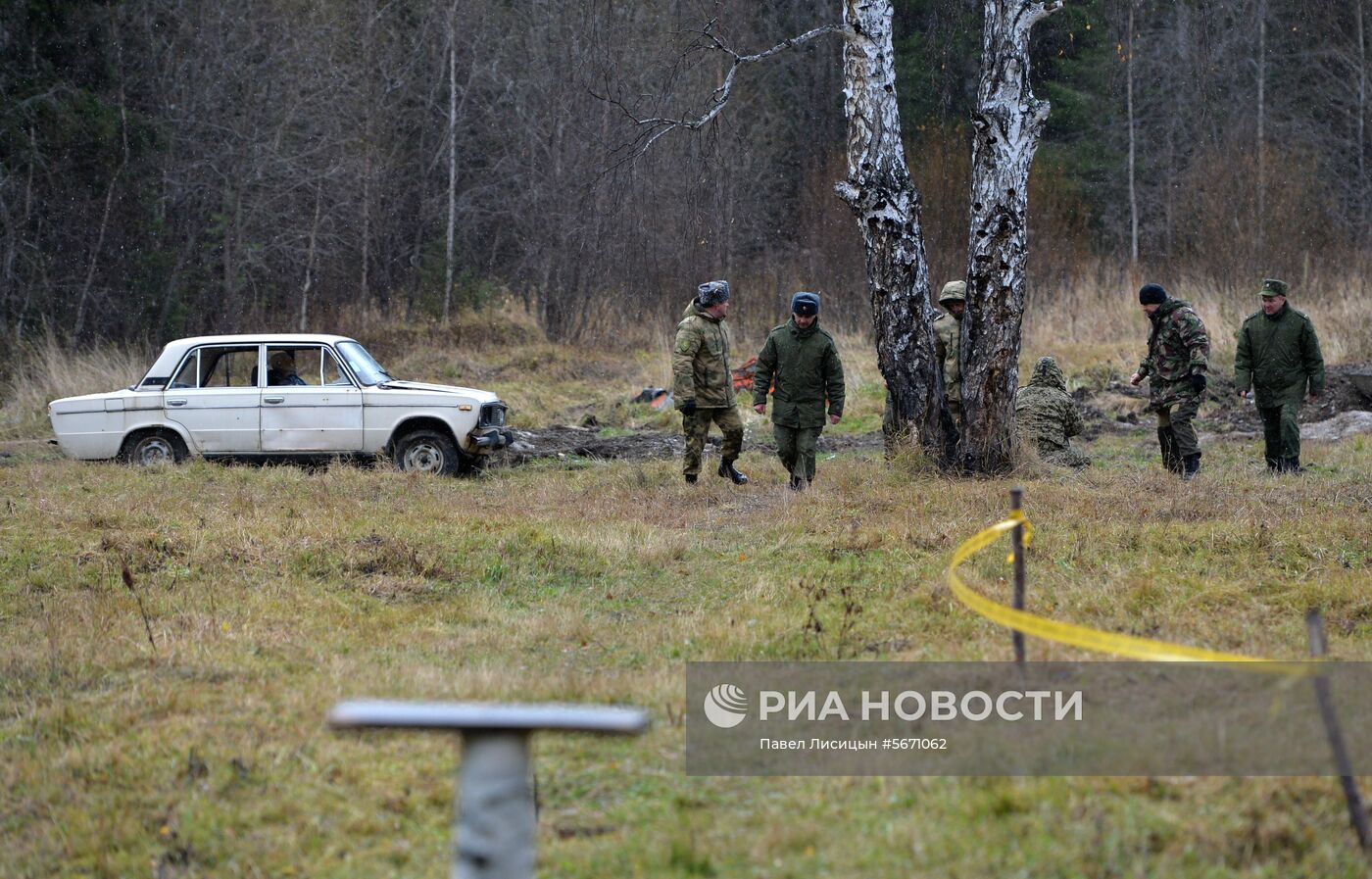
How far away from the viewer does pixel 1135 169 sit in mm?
34406

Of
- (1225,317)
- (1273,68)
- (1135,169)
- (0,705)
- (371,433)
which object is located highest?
(1273,68)

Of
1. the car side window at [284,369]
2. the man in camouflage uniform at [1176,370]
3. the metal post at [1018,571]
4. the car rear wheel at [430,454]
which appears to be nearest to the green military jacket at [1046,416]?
the man in camouflage uniform at [1176,370]

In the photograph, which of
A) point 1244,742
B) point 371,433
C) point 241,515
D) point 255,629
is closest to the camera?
point 1244,742

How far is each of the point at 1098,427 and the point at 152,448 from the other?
36.4 ft

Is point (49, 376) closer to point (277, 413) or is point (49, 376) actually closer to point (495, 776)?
point (277, 413)

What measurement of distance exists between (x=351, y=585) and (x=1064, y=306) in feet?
56.8

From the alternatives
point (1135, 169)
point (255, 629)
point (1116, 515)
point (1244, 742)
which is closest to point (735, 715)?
point (1244, 742)

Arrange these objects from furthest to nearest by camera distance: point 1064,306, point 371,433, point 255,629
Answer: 1. point 1064,306
2. point 371,433
3. point 255,629

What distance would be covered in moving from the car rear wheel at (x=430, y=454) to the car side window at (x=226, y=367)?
189cm

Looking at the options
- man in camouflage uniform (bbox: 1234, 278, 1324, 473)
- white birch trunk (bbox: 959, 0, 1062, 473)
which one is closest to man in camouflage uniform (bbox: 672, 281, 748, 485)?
white birch trunk (bbox: 959, 0, 1062, 473)

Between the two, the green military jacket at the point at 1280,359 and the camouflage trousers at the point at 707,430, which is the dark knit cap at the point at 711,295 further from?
the green military jacket at the point at 1280,359

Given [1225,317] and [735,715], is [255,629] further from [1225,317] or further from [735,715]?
[1225,317]

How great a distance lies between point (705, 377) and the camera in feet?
41.0

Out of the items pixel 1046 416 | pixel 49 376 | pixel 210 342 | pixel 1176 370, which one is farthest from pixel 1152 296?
pixel 49 376
